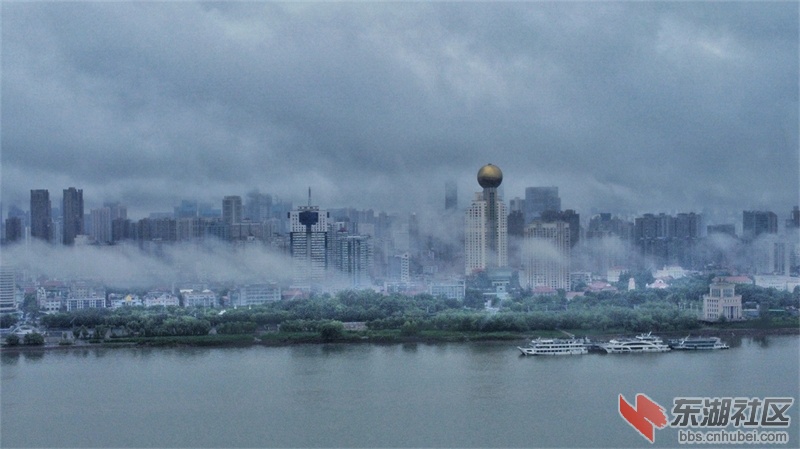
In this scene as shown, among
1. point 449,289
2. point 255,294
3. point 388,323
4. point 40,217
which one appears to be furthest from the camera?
point 40,217

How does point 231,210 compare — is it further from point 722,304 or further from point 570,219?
point 722,304

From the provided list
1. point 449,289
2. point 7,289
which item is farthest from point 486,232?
point 7,289

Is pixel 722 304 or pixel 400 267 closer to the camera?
pixel 722 304

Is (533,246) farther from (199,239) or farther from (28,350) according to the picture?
(28,350)

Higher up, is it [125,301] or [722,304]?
[722,304]

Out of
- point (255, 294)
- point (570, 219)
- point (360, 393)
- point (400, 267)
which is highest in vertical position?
point (570, 219)

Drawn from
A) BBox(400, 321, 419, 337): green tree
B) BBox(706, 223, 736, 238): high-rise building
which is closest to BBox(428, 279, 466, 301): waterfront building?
BBox(400, 321, 419, 337): green tree

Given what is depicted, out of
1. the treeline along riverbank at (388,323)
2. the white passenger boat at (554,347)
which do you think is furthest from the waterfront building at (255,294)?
the white passenger boat at (554,347)

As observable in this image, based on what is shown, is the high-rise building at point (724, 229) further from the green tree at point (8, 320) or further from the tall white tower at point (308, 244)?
the green tree at point (8, 320)
